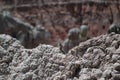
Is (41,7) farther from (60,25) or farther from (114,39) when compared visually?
(114,39)

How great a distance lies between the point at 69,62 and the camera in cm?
177

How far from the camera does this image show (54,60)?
71.9 inches

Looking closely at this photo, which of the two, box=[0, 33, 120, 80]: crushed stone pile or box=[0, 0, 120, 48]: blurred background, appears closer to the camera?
box=[0, 33, 120, 80]: crushed stone pile

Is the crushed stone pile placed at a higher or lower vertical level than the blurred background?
higher

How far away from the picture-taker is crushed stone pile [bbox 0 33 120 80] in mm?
1664

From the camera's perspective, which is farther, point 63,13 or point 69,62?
point 63,13

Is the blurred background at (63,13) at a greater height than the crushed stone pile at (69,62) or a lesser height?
lesser

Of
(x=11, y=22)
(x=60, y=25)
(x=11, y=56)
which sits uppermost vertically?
(x=11, y=56)

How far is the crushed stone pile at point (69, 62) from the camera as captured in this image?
5.46 ft

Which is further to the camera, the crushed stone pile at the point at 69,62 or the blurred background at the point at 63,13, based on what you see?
the blurred background at the point at 63,13

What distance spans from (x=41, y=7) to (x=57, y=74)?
13.7 m

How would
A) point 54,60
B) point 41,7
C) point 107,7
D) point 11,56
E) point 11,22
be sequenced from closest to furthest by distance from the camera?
point 54,60
point 11,56
point 11,22
point 107,7
point 41,7

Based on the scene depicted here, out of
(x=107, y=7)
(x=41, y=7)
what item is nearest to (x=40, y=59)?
(x=107, y=7)

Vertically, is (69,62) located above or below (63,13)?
above
